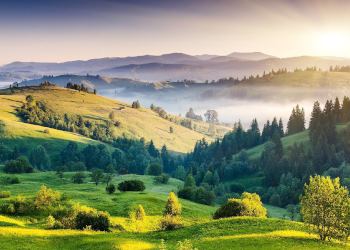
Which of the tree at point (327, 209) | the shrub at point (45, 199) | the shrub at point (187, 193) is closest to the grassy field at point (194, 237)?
the tree at point (327, 209)

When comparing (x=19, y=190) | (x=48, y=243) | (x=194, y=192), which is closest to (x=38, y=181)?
(x=19, y=190)

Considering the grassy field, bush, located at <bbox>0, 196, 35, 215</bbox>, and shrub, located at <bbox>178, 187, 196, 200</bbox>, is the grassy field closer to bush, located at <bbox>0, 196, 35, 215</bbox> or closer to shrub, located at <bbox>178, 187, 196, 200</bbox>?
bush, located at <bbox>0, 196, 35, 215</bbox>

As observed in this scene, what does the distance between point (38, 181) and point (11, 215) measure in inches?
2871

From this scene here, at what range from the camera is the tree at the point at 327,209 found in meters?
52.2

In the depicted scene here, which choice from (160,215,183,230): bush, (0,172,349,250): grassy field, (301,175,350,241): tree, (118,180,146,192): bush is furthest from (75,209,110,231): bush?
(118,180,146,192): bush

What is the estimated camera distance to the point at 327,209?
173 ft

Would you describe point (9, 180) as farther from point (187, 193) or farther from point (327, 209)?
point (327, 209)

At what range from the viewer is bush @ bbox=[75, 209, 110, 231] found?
210 ft

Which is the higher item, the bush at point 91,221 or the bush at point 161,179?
the bush at point 91,221

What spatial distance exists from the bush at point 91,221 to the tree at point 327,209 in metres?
30.1

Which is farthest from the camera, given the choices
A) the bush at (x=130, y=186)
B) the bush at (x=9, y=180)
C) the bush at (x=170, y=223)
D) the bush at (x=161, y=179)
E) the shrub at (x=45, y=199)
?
the bush at (x=161, y=179)

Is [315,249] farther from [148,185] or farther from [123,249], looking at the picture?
[148,185]

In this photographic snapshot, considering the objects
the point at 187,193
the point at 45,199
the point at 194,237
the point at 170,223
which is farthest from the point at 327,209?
the point at 187,193

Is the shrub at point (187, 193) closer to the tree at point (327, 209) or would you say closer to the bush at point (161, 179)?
the bush at point (161, 179)
